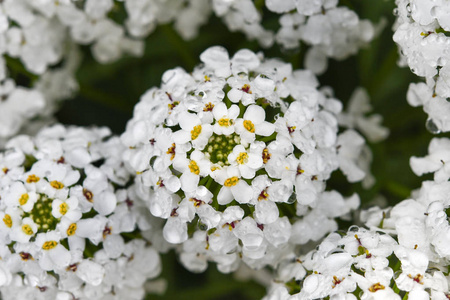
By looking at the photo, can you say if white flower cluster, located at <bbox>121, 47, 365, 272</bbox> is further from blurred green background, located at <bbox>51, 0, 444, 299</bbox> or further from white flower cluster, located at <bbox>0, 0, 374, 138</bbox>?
blurred green background, located at <bbox>51, 0, 444, 299</bbox>

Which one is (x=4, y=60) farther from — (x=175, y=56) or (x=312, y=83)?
(x=312, y=83)

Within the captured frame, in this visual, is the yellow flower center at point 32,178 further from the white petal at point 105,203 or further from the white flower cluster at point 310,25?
the white flower cluster at point 310,25

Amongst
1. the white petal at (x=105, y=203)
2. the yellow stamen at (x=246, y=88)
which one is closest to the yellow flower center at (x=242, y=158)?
the yellow stamen at (x=246, y=88)

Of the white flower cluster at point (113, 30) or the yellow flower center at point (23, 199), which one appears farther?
the white flower cluster at point (113, 30)

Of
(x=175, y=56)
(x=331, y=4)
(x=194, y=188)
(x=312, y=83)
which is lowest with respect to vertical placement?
(x=194, y=188)

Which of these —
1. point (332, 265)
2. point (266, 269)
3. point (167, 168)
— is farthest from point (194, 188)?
point (266, 269)

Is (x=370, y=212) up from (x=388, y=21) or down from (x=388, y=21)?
down

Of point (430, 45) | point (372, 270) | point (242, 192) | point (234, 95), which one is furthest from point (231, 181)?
point (430, 45)

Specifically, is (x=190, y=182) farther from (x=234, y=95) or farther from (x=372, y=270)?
(x=372, y=270)

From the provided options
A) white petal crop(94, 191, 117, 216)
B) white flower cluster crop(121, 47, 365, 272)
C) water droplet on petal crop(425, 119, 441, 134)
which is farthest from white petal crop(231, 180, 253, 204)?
water droplet on petal crop(425, 119, 441, 134)
